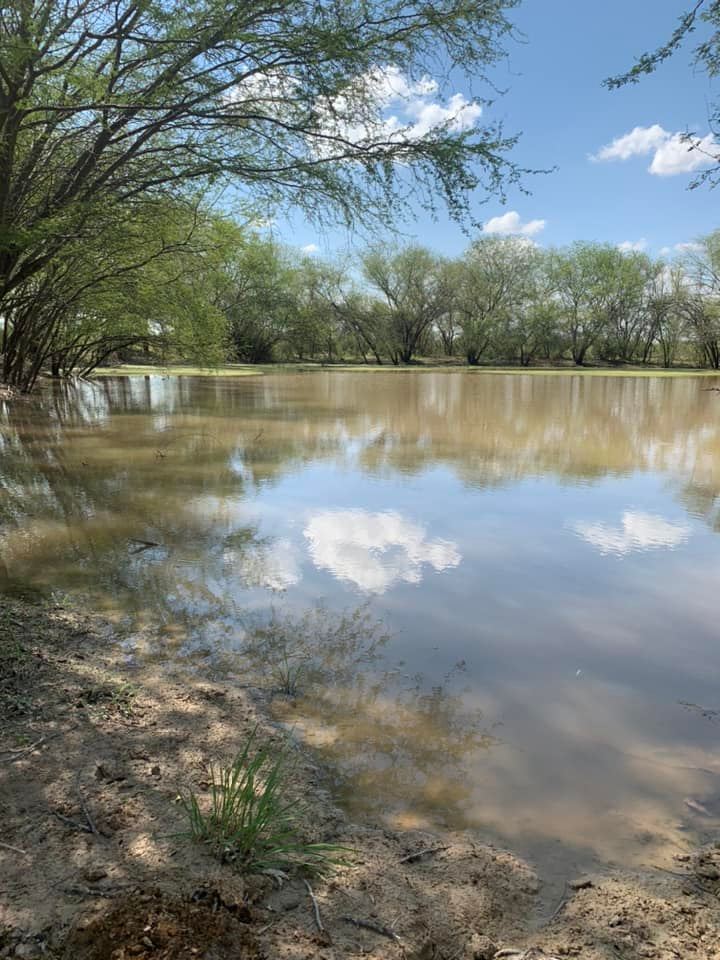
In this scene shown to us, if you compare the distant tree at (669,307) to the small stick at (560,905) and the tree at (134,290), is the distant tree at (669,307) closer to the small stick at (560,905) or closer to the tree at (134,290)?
the tree at (134,290)

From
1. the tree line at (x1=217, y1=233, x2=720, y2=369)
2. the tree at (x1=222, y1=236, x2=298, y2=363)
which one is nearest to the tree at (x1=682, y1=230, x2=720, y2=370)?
the tree line at (x1=217, y1=233, x2=720, y2=369)

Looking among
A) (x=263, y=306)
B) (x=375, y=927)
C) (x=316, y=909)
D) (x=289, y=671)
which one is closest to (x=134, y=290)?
(x=289, y=671)

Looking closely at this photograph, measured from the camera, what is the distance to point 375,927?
201cm

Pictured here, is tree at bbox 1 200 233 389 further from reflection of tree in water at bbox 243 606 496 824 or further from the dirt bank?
the dirt bank

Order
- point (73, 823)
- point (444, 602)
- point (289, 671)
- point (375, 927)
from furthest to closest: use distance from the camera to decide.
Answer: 1. point (444, 602)
2. point (289, 671)
3. point (73, 823)
4. point (375, 927)

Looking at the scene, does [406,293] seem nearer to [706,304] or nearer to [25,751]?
[706,304]

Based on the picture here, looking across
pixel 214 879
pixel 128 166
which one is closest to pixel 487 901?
pixel 214 879

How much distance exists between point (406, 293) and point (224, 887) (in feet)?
211

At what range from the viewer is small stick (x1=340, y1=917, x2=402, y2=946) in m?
1.98

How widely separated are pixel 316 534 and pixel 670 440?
10.1 meters

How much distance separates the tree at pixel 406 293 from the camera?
61594mm

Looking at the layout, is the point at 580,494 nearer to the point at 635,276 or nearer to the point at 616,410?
the point at 616,410

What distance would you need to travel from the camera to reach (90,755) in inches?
109

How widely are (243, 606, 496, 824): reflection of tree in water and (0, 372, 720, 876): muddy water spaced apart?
0.04ft
